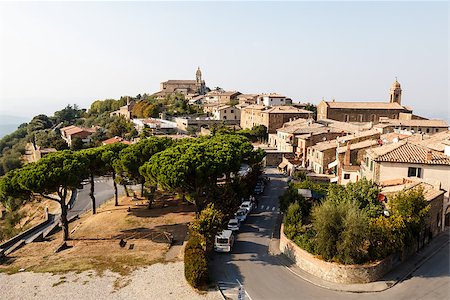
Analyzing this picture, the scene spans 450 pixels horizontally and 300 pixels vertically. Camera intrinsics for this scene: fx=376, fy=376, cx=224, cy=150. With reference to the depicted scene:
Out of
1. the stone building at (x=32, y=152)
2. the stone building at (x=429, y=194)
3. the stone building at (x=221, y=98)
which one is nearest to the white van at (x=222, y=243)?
the stone building at (x=429, y=194)

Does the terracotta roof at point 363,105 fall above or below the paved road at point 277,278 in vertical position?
above

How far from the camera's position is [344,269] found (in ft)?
63.0

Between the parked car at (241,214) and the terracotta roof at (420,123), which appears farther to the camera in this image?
the terracotta roof at (420,123)

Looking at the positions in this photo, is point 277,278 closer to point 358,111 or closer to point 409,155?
point 409,155

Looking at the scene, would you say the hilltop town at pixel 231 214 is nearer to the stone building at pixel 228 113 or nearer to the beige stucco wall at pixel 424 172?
the beige stucco wall at pixel 424 172

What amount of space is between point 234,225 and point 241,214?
8.73 ft

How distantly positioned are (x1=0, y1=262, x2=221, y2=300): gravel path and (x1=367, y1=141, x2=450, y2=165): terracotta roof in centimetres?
1692

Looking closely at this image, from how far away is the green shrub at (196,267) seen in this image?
18938 millimetres

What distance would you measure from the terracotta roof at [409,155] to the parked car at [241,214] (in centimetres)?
1073

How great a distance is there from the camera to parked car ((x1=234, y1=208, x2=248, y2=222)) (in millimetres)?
28969

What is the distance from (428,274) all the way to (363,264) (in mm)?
3925

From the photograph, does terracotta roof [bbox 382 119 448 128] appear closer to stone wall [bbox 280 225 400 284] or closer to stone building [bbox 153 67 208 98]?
stone wall [bbox 280 225 400 284]

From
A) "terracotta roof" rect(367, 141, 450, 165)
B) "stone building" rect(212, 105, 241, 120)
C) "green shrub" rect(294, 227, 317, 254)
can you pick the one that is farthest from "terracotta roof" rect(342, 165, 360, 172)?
"stone building" rect(212, 105, 241, 120)

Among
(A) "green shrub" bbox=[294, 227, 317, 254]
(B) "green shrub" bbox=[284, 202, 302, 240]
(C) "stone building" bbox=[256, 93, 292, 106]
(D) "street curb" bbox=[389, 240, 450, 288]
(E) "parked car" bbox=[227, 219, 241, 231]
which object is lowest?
(D) "street curb" bbox=[389, 240, 450, 288]
